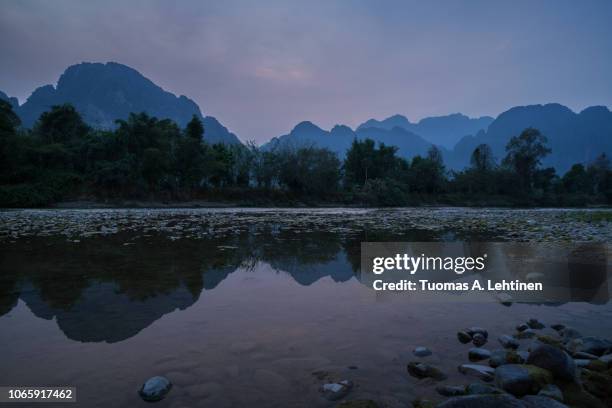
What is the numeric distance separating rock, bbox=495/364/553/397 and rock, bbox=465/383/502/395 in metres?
0.12

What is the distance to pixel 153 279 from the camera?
6.29 metres

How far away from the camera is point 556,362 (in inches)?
113

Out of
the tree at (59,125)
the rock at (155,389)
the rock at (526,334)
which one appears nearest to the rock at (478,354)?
the rock at (526,334)

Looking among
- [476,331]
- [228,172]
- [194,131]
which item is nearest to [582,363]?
[476,331]

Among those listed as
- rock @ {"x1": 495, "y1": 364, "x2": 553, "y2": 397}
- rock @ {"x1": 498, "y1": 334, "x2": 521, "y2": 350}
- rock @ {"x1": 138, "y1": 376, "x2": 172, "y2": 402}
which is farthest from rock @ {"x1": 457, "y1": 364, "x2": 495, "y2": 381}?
rock @ {"x1": 138, "y1": 376, "x2": 172, "y2": 402}

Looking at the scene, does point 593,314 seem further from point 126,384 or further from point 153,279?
point 153,279

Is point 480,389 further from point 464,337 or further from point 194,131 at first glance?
point 194,131

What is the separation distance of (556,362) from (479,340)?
860 mm

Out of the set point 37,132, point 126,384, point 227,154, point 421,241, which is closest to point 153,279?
point 126,384

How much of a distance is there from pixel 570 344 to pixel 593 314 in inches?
58.3

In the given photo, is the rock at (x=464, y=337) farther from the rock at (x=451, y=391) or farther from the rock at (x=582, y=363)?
the rock at (x=451, y=391)

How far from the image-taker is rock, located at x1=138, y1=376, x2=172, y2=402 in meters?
2.54

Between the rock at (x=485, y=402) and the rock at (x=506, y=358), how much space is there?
1106 millimetres

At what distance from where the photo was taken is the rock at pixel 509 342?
143 inches
